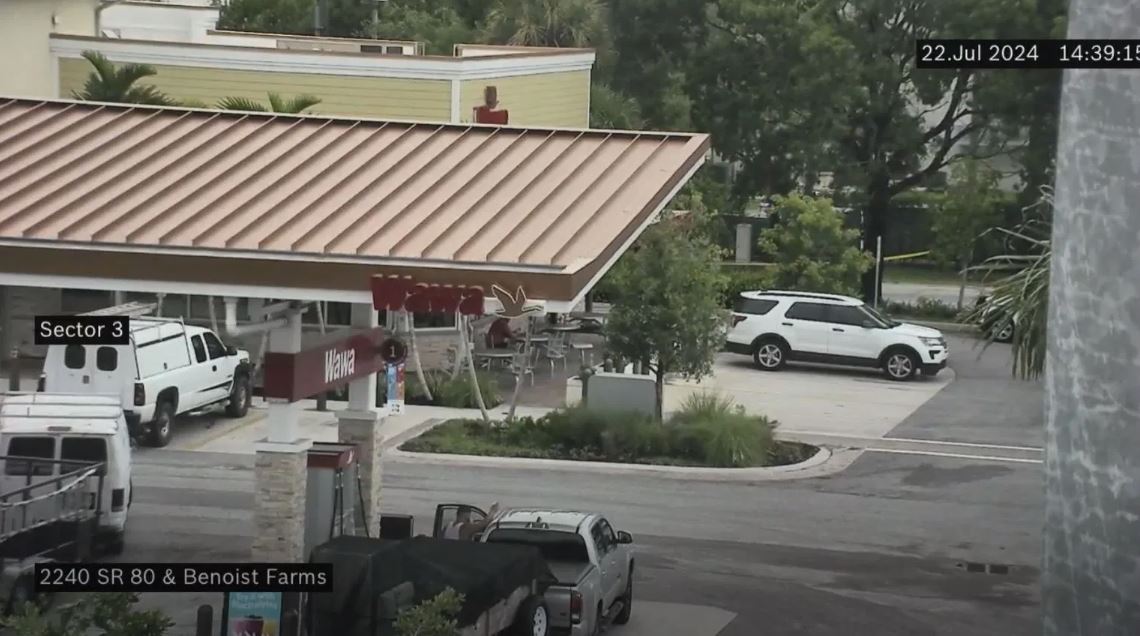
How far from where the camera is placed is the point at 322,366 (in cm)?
1756

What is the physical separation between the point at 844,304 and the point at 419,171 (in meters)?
19.3

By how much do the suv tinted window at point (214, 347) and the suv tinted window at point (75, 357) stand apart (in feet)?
8.25

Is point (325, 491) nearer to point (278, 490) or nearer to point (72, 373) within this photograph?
point (278, 490)

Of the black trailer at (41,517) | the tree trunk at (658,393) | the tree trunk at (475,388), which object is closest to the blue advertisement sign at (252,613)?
the black trailer at (41,517)

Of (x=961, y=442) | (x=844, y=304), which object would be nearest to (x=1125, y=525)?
(x=961, y=442)

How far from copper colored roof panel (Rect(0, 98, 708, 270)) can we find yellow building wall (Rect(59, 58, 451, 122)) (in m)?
13.2

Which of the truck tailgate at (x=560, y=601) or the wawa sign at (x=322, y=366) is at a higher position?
the wawa sign at (x=322, y=366)

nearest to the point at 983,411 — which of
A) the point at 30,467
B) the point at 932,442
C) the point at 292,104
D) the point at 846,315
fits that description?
the point at 932,442

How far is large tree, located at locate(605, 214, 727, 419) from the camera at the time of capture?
27562 mm

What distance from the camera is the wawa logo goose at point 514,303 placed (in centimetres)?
1498

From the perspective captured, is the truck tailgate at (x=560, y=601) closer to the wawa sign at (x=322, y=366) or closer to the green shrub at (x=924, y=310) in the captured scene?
the wawa sign at (x=322, y=366)

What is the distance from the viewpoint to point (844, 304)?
36.4 meters

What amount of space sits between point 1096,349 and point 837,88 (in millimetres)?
31337

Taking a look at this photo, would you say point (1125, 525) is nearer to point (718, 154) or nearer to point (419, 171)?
point (419, 171)
